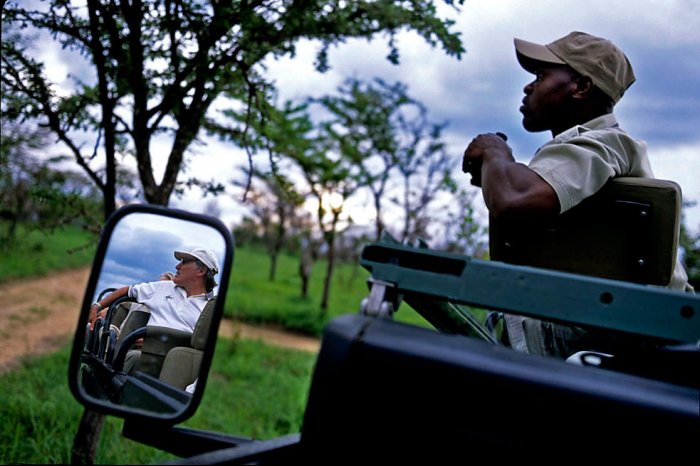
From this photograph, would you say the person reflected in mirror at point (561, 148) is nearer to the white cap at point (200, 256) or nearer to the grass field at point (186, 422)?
the white cap at point (200, 256)

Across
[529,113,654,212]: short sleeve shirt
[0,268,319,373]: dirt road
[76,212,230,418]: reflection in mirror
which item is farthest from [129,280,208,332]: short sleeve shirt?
[0,268,319,373]: dirt road

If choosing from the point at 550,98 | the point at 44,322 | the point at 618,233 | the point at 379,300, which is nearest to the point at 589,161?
the point at 618,233

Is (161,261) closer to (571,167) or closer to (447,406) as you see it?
(447,406)

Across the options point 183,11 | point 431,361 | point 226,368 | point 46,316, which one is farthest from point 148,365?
point 46,316

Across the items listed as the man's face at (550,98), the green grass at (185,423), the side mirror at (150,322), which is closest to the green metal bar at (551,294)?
the side mirror at (150,322)

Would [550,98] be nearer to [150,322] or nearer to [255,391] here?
[150,322]

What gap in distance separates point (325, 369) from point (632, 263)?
2.93 feet

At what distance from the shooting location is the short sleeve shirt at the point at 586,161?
4.38 ft

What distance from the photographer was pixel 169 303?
122cm

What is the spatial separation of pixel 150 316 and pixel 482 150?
0.83m

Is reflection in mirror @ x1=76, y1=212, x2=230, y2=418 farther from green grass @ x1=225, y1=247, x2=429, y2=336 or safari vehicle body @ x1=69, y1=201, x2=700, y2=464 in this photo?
green grass @ x1=225, y1=247, x2=429, y2=336

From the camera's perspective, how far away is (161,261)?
1.23 m

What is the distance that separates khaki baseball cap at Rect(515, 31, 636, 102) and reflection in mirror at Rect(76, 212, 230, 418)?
109 cm

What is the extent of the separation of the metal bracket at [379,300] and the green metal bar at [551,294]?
1cm
